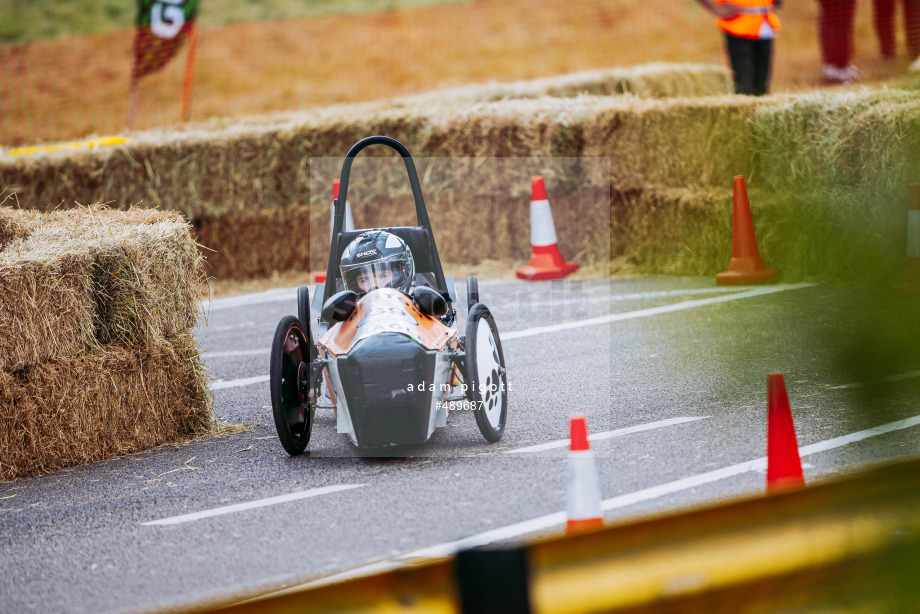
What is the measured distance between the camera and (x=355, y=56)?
22.8 metres

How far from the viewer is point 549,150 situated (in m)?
9.78

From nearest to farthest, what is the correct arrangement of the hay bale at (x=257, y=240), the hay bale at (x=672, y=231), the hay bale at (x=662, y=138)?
the hay bale at (x=662, y=138)
the hay bale at (x=672, y=231)
the hay bale at (x=257, y=240)

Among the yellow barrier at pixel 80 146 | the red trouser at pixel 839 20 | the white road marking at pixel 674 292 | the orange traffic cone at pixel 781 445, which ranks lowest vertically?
the orange traffic cone at pixel 781 445

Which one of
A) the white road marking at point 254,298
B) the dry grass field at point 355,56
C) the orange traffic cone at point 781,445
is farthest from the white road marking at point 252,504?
the dry grass field at point 355,56

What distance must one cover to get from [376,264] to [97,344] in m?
1.59

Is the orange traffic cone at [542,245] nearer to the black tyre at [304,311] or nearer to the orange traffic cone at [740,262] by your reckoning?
the orange traffic cone at [740,262]

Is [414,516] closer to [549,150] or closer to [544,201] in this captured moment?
[544,201]

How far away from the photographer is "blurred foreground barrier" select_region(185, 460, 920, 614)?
36.6 inches

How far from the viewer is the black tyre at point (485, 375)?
190 inches

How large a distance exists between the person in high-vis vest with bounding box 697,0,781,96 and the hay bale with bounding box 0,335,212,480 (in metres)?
7.06

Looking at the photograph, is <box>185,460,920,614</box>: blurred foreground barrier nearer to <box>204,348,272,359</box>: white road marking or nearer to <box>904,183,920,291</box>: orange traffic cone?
<box>904,183,920,291</box>: orange traffic cone

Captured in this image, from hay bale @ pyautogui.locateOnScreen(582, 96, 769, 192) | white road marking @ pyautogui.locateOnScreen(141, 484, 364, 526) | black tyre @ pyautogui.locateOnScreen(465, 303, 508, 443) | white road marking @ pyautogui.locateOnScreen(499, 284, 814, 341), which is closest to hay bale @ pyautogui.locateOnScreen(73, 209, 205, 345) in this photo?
white road marking @ pyautogui.locateOnScreen(141, 484, 364, 526)

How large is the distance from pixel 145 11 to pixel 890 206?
1526cm

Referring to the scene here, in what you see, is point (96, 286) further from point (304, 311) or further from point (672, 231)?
point (672, 231)
